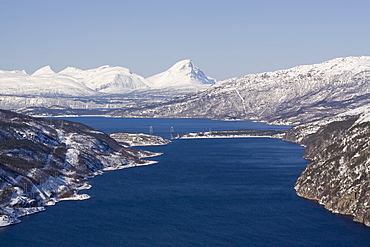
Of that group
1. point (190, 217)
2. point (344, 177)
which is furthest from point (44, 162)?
point (344, 177)

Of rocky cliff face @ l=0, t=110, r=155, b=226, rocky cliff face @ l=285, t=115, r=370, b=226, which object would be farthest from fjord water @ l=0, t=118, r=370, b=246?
rocky cliff face @ l=0, t=110, r=155, b=226

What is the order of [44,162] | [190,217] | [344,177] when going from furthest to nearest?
[44,162] < [344,177] < [190,217]

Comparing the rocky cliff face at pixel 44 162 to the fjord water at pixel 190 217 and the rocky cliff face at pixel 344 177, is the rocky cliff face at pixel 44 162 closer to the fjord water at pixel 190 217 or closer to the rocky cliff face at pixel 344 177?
the fjord water at pixel 190 217

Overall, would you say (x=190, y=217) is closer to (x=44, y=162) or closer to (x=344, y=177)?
(x=344, y=177)

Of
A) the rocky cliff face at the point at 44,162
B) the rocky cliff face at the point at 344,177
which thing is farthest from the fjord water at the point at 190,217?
the rocky cliff face at the point at 44,162

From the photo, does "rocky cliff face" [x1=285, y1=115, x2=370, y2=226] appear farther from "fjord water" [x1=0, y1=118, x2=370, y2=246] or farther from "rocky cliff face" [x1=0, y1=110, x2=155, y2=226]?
"rocky cliff face" [x1=0, y1=110, x2=155, y2=226]

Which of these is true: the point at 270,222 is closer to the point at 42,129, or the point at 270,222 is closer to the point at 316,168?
the point at 316,168

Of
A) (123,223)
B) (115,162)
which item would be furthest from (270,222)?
(115,162)
